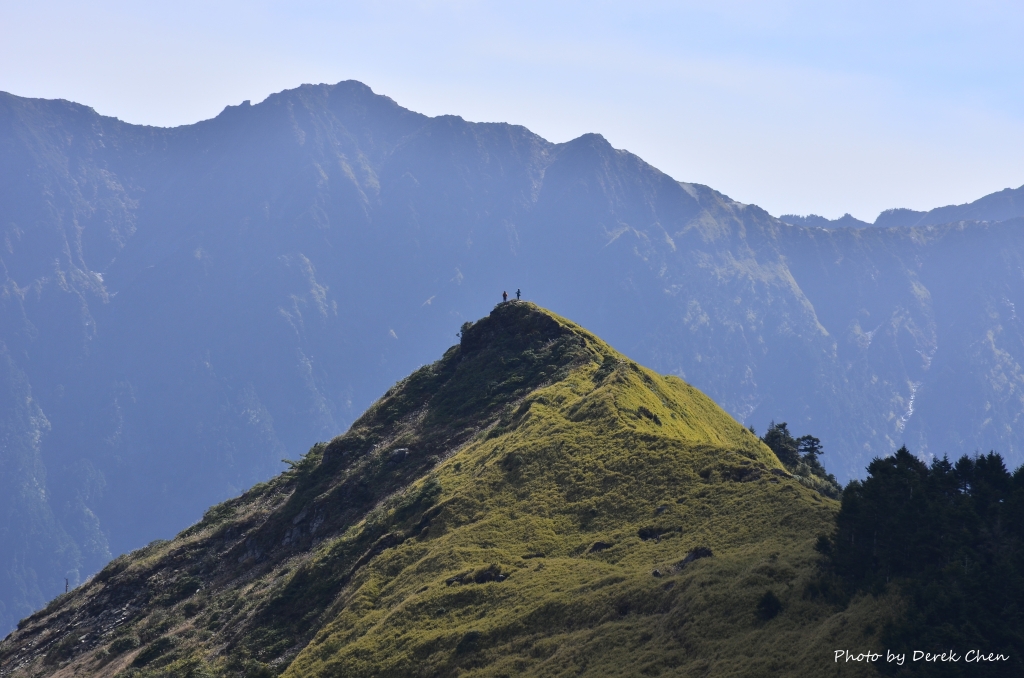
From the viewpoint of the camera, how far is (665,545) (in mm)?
59094

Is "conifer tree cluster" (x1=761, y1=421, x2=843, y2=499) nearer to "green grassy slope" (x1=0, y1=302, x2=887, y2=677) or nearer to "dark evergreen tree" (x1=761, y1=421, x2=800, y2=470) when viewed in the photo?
"dark evergreen tree" (x1=761, y1=421, x2=800, y2=470)

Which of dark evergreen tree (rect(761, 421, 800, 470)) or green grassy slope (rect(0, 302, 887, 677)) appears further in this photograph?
dark evergreen tree (rect(761, 421, 800, 470))

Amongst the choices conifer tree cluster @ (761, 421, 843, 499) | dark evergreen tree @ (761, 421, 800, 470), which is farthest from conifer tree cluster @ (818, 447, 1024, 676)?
dark evergreen tree @ (761, 421, 800, 470)

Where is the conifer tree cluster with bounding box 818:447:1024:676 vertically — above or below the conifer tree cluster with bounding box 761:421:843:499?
below

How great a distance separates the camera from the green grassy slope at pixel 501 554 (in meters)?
49.7

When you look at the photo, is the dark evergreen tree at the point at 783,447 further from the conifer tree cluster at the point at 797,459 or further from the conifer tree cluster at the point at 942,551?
the conifer tree cluster at the point at 942,551

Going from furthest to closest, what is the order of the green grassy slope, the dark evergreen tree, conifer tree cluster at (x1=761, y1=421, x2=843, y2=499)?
the dark evergreen tree < conifer tree cluster at (x1=761, y1=421, x2=843, y2=499) < the green grassy slope

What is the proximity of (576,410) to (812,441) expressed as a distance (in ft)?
161

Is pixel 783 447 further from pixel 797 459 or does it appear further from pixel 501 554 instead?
pixel 501 554

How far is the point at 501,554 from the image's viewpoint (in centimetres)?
6297

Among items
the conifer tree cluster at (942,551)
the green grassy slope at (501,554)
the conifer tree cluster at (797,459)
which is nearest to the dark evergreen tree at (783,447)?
the conifer tree cluster at (797,459)

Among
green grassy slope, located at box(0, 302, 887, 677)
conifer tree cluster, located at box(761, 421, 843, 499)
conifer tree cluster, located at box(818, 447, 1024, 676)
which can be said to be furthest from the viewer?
conifer tree cluster, located at box(761, 421, 843, 499)

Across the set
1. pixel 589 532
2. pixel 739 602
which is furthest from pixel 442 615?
pixel 739 602

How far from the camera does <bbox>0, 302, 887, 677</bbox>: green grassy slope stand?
4969 centimetres
